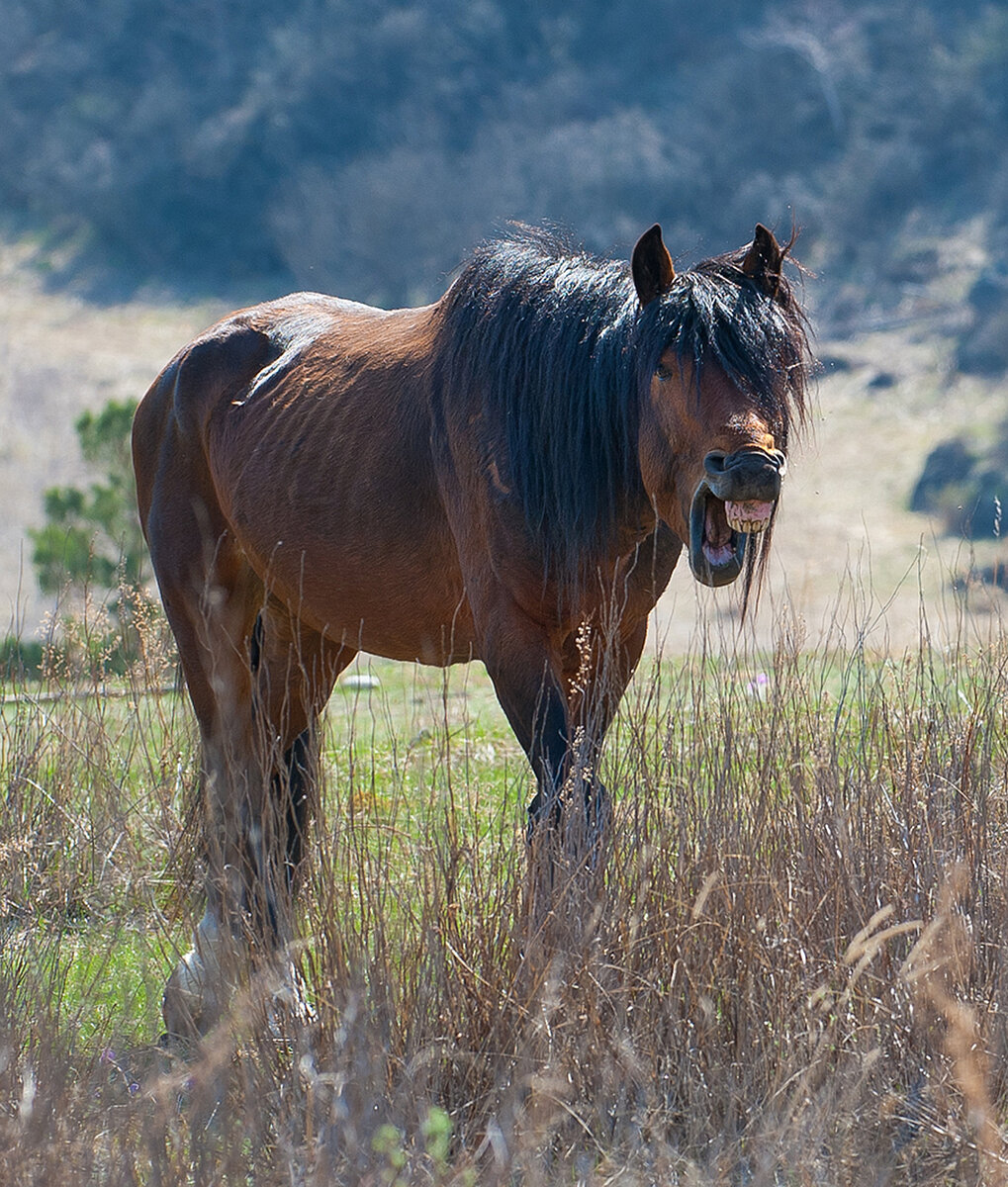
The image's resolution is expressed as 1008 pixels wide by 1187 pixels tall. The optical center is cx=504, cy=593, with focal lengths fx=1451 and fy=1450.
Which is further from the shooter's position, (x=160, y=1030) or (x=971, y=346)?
(x=971, y=346)

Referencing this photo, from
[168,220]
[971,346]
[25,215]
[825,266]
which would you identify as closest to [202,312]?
[168,220]

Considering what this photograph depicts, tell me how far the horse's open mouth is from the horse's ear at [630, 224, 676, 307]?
0.54 metres

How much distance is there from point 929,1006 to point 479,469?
66.6 inches

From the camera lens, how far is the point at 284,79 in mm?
36812

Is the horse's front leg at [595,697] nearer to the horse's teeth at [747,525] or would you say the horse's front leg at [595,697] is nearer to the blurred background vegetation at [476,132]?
the horse's teeth at [747,525]

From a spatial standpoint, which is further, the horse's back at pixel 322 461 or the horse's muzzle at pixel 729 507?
the horse's back at pixel 322 461


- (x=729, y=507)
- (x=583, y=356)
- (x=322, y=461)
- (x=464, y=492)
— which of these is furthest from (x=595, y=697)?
(x=322, y=461)

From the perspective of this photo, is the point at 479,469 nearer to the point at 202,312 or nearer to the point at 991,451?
the point at 991,451

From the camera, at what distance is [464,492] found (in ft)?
12.6

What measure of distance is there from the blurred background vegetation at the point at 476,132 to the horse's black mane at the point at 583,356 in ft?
80.9

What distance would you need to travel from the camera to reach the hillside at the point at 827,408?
785 inches

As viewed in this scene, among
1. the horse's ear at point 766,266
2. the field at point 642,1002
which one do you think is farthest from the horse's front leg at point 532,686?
the horse's ear at point 766,266

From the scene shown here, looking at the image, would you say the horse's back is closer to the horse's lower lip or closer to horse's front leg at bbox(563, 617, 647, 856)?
horse's front leg at bbox(563, 617, 647, 856)

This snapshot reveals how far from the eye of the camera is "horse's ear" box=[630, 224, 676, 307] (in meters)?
3.35
